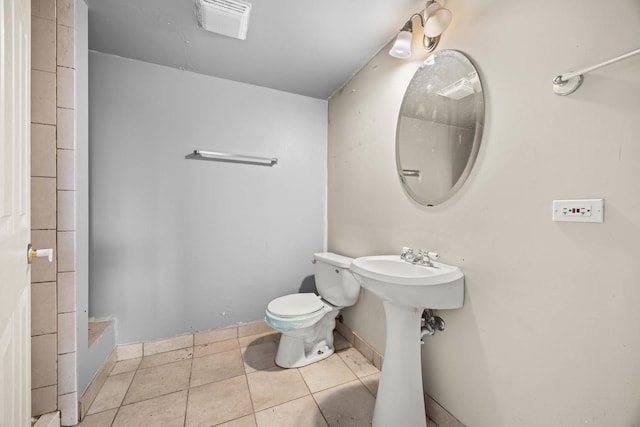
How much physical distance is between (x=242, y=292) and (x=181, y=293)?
44cm

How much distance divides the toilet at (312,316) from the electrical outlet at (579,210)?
1.08 meters

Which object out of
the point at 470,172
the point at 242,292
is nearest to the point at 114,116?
the point at 242,292

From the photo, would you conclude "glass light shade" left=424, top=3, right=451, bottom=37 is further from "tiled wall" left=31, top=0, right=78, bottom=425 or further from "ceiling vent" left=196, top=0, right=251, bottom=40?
"tiled wall" left=31, top=0, right=78, bottom=425

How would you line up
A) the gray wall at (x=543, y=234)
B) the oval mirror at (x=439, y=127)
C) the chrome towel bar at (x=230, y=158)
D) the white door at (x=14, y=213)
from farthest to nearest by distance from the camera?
the chrome towel bar at (x=230, y=158)
the oval mirror at (x=439, y=127)
the gray wall at (x=543, y=234)
the white door at (x=14, y=213)

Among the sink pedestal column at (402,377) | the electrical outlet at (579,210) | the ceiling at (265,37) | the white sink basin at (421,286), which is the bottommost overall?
the sink pedestal column at (402,377)

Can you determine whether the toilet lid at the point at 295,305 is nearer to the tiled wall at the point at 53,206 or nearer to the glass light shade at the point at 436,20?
the tiled wall at the point at 53,206

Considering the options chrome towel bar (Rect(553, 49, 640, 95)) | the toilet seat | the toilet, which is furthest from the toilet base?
chrome towel bar (Rect(553, 49, 640, 95))

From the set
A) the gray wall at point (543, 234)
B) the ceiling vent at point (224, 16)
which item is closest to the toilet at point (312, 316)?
the gray wall at point (543, 234)

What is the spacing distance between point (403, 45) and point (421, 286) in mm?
1189

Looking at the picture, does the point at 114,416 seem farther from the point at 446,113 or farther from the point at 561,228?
the point at 446,113

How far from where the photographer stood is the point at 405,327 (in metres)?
1.07

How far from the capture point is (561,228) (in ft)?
2.51

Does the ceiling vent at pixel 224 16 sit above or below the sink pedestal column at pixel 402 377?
above

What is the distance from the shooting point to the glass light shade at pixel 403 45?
1210 millimetres
